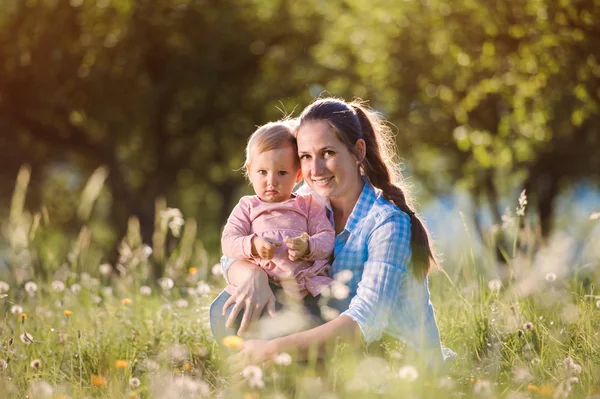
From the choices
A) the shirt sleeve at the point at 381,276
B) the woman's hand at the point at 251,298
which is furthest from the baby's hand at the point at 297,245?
the shirt sleeve at the point at 381,276

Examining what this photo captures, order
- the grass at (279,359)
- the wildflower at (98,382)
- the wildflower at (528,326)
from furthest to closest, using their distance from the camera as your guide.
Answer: the wildflower at (528,326), the wildflower at (98,382), the grass at (279,359)

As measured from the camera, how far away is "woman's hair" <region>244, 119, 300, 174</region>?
3.89m

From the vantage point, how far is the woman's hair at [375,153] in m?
3.85

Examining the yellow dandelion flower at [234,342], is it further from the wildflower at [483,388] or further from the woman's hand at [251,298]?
the wildflower at [483,388]

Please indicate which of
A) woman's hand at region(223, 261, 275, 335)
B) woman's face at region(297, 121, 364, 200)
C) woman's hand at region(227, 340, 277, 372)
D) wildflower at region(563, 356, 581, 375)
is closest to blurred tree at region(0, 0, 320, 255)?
woman's face at region(297, 121, 364, 200)

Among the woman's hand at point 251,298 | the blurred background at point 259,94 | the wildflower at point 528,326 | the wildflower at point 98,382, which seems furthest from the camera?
the blurred background at point 259,94

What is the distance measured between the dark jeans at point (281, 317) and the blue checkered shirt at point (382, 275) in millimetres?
197

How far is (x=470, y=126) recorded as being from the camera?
33.6 ft

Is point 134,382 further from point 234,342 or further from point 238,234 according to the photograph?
point 238,234

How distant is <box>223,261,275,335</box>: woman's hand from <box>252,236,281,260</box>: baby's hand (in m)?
0.10

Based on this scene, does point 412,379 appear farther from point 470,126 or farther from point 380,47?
point 380,47

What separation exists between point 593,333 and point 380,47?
7.60m

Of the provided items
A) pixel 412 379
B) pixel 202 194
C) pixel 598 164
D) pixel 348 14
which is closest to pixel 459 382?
pixel 412 379

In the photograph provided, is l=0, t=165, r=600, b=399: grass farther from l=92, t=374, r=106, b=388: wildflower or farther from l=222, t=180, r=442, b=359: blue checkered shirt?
l=222, t=180, r=442, b=359: blue checkered shirt
